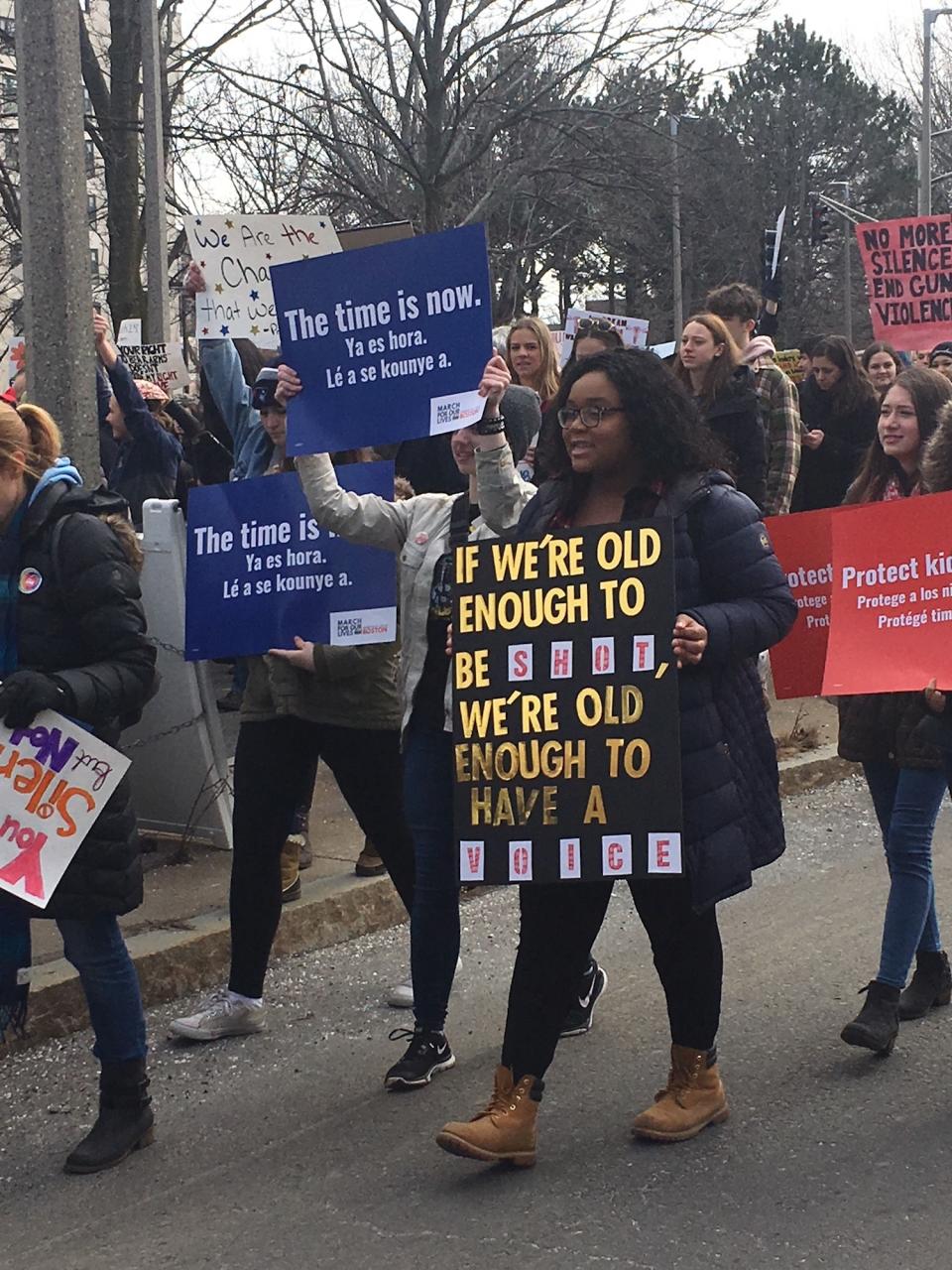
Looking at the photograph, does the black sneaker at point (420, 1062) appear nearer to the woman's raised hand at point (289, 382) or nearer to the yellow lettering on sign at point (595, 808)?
the yellow lettering on sign at point (595, 808)

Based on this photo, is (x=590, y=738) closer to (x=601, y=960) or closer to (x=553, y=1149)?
(x=553, y=1149)

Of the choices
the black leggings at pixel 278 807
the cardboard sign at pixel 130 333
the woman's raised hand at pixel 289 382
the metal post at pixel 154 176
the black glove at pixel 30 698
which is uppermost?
the metal post at pixel 154 176

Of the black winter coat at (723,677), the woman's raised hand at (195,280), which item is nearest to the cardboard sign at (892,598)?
the black winter coat at (723,677)

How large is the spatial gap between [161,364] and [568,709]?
8614 millimetres

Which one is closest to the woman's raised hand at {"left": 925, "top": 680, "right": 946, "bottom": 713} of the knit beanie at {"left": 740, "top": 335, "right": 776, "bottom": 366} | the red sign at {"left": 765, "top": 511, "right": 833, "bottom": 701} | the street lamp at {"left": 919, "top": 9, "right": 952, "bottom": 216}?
the red sign at {"left": 765, "top": 511, "right": 833, "bottom": 701}

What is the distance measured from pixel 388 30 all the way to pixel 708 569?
17445mm

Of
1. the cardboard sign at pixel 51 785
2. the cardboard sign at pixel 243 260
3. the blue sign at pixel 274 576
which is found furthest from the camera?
the cardboard sign at pixel 243 260

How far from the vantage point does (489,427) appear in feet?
13.7

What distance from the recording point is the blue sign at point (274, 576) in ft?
16.1

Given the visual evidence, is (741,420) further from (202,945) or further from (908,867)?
(202,945)

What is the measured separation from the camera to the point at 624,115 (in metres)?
21.0

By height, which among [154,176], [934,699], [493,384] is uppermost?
[154,176]

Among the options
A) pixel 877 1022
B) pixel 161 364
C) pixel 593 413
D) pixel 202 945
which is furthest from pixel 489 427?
pixel 161 364

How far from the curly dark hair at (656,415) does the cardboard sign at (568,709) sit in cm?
24
